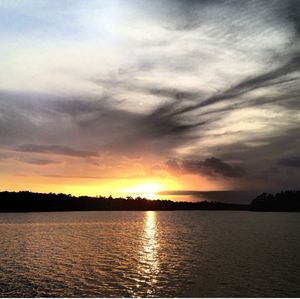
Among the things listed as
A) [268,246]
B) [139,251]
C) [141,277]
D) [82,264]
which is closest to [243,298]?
[141,277]

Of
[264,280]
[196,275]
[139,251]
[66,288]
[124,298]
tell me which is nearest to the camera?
[124,298]

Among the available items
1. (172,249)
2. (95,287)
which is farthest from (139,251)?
(95,287)

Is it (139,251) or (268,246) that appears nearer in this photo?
(139,251)

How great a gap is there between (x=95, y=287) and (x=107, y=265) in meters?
16.8

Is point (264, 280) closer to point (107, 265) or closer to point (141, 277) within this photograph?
point (141, 277)

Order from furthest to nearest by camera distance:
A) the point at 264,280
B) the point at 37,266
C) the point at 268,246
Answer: the point at 268,246, the point at 37,266, the point at 264,280

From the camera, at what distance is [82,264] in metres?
63.7

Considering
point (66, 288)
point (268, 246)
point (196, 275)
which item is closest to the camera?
point (66, 288)

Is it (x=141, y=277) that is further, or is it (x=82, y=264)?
(x=82, y=264)

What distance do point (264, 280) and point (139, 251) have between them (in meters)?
38.1

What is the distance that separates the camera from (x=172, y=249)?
87438mm

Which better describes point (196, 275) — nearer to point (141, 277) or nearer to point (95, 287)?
point (141, 277)

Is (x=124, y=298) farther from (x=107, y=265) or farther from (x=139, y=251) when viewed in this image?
(x=139, y=251)

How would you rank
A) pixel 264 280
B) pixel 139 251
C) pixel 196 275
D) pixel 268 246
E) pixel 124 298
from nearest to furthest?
pixel 124 298 < pixel 264 280 < pixel 196 275 < pixel 139 251 < pixel 268 246
